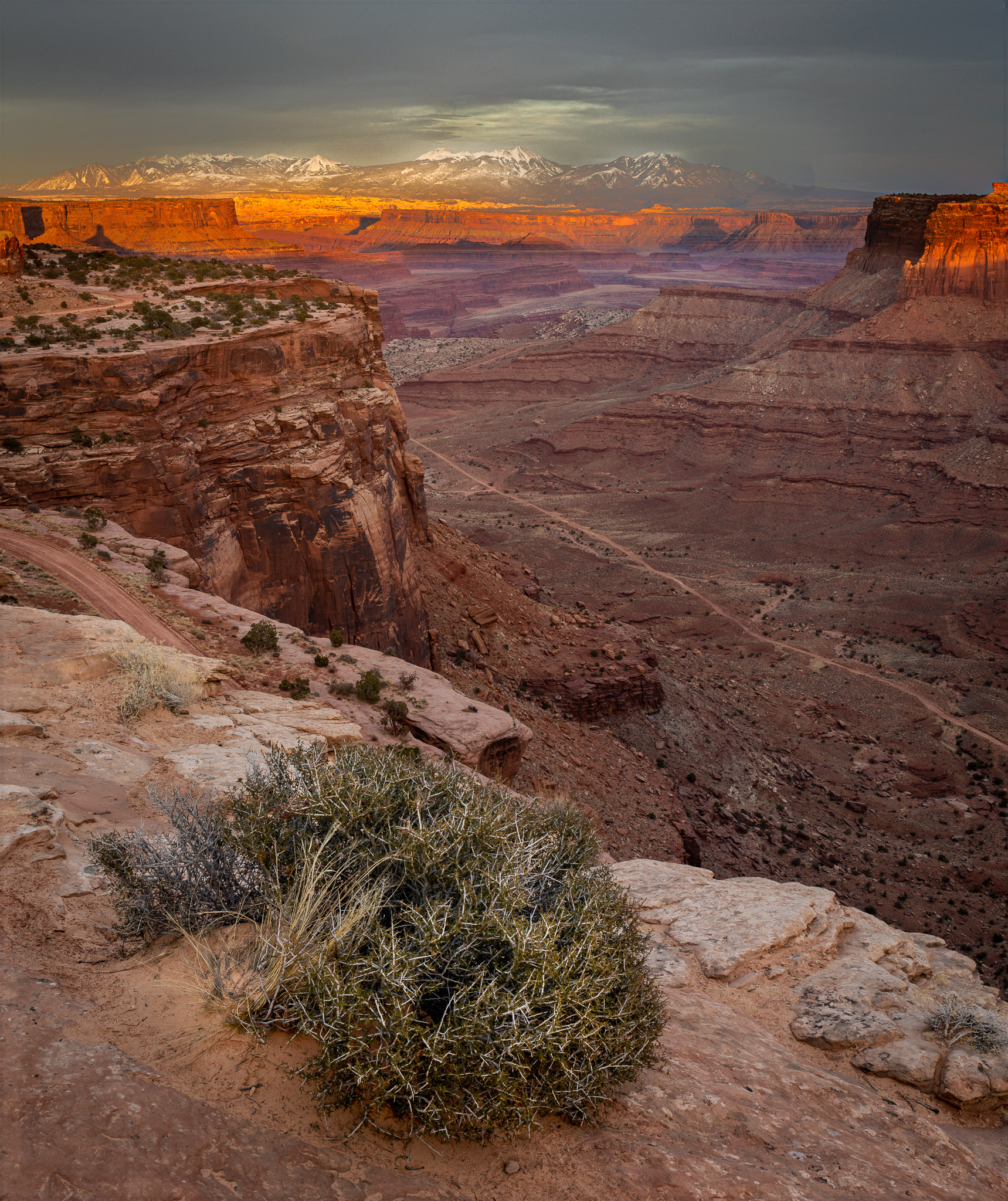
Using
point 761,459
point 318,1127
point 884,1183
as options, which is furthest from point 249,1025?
point 761,459

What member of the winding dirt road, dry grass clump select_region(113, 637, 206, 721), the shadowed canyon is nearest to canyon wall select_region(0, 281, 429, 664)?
the shadowed canyon

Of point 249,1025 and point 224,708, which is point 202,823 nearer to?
point 249,1025

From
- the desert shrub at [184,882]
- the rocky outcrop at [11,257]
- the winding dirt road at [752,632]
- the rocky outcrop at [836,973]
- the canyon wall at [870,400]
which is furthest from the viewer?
the canyon wall at [870,400]

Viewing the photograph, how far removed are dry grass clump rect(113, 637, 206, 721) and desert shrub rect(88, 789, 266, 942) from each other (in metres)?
4.77

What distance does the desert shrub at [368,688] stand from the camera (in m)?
15.9

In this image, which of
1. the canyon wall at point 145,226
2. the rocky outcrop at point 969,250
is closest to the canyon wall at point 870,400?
the rocky outcrop at point 969,250

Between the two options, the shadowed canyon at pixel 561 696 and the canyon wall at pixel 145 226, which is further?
the canyon wall at pixel 145 226

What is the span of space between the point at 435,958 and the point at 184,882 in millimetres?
2140

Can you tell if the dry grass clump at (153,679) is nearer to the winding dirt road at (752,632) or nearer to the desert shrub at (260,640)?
the desert shrub at (260,640)

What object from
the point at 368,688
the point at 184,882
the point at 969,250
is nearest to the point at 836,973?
the point at 184,882

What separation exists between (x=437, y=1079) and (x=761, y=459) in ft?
239

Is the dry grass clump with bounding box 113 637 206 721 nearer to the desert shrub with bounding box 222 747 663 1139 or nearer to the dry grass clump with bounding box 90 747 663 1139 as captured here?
the dry grass clump with bounding box 90 747 663 1139

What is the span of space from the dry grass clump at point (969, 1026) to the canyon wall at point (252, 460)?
18.5m

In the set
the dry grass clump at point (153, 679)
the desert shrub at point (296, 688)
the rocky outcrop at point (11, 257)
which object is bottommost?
the desert shrub at point (296, 688)
